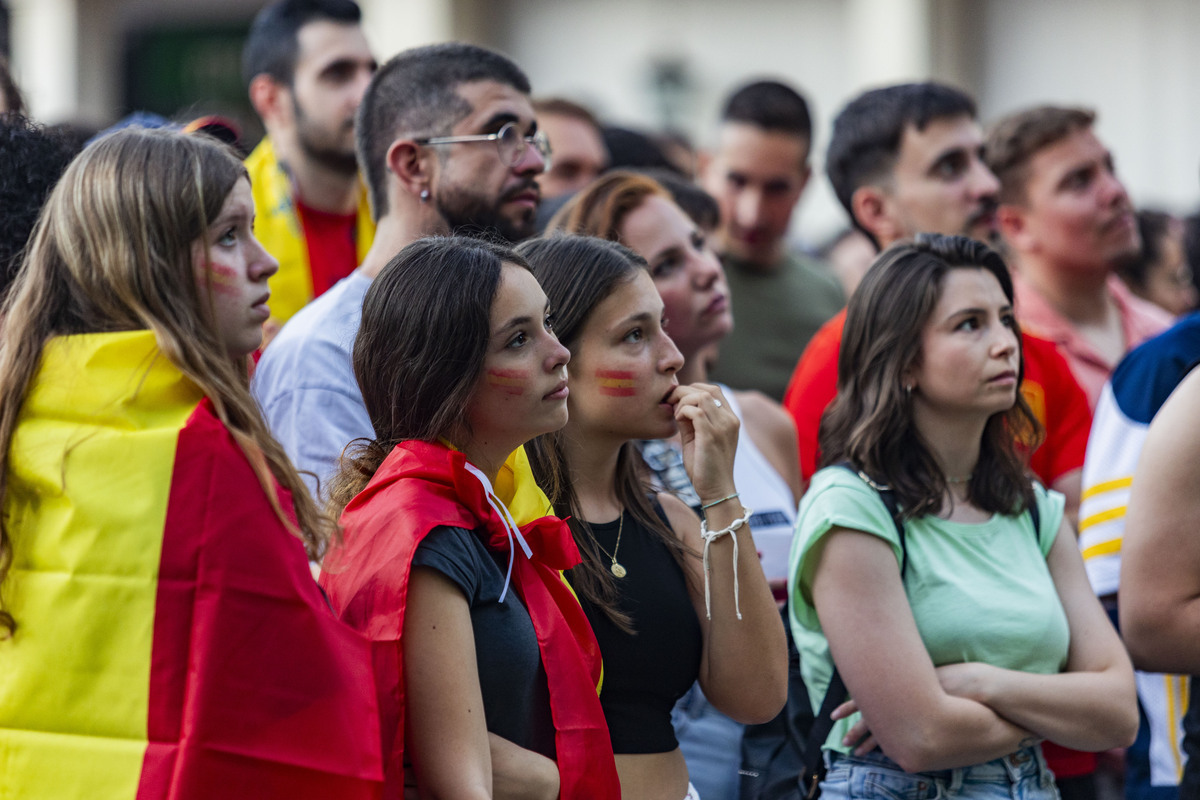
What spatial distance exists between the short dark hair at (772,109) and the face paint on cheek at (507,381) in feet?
10.5

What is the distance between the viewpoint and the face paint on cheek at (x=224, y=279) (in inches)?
74.6

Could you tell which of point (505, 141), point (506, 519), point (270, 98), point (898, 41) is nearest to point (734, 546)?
point (506, 519)

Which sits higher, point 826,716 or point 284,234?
point 284,234

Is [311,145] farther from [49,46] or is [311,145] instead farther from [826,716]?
[49,46]

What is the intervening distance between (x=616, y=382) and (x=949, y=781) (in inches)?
41.6

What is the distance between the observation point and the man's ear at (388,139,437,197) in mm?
3213

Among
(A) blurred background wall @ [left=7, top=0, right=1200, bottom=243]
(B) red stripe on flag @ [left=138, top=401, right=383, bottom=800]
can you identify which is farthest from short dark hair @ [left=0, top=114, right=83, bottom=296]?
(A) blurred background wall @ [left=7, top=0, right=1200, bottom=243]

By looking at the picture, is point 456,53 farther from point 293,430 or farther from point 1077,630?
point 1077,630

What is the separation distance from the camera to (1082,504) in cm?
Answer: 326

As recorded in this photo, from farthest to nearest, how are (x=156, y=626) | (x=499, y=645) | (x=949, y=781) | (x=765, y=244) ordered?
(x=765, y=244)
(x=949, y=781)
(x=499, y=645)
(x=156, y=626)

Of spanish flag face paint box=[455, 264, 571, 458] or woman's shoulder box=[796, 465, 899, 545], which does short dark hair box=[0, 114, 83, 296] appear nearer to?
spanish flag face paint box=[455, 264, 571, 458]

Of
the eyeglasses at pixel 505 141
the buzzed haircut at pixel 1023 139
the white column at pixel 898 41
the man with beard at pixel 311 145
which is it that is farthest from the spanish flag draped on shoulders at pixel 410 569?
the white column at pixel 898 41

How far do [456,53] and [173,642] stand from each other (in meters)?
2.05

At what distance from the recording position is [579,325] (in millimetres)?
2461
